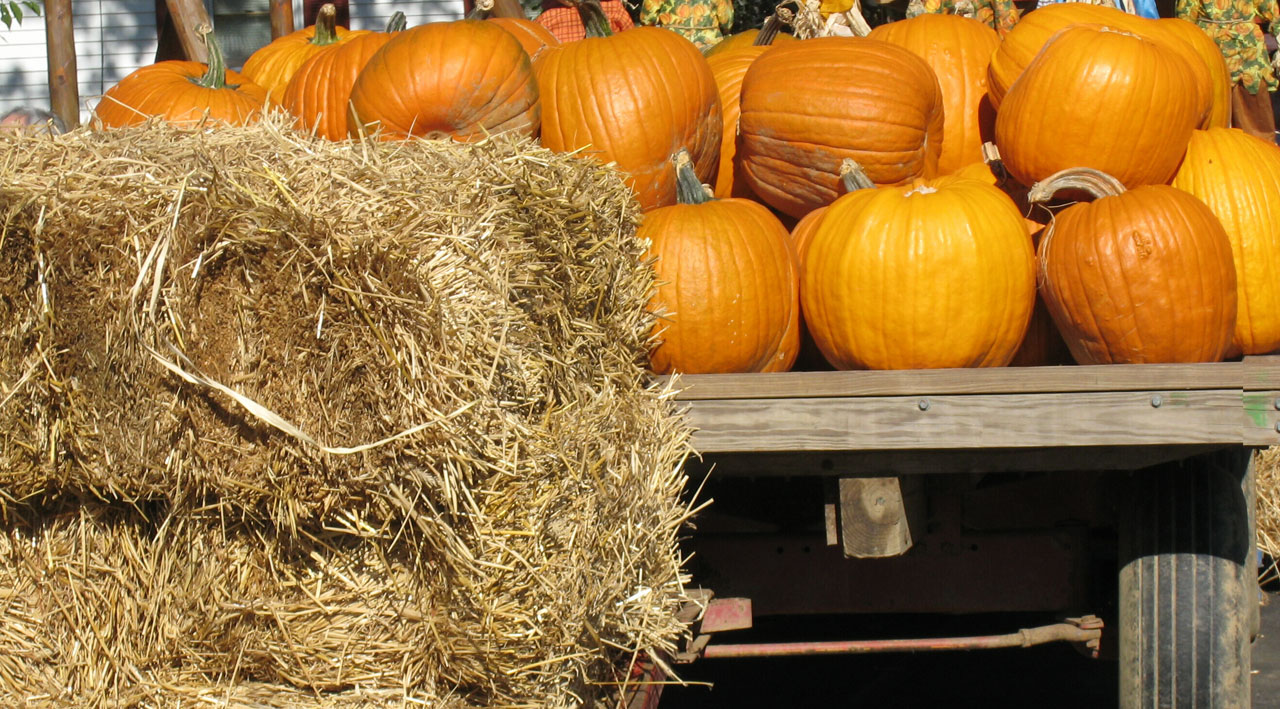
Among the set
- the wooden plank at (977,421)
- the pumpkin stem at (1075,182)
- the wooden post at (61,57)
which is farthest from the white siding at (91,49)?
the wooden plank at (977,421)

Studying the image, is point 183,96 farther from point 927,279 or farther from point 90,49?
point 90,49

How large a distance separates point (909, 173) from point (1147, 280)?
0.81 metres

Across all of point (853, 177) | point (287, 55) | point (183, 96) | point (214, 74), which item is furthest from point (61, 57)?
point (853, 177)

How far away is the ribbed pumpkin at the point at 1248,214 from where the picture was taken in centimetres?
268

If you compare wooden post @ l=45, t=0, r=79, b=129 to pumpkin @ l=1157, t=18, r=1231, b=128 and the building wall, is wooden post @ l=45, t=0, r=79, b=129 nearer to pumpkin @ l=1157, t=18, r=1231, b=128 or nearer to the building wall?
the building wall

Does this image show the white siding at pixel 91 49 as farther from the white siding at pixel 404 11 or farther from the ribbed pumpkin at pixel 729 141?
the ribbed pumpkin at pixel 729 141

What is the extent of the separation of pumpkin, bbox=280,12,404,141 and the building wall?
6.89 meters

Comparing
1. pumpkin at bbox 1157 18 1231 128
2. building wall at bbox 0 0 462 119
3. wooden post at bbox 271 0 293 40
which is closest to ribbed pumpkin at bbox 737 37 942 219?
pumpkin at bbox 1157 18 1231 128

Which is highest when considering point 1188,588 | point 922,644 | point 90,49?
point 90,49

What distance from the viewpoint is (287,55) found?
4348mm

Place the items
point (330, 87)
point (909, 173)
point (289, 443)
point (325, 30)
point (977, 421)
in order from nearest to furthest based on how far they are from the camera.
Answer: point (289, 443) → point (977, 421) → point (909, 173) → point (330, 87) → point (325, 30)

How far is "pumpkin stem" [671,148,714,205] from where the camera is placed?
288 centimetres

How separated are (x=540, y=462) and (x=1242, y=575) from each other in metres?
1.48

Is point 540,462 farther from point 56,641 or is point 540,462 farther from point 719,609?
point 56,641
